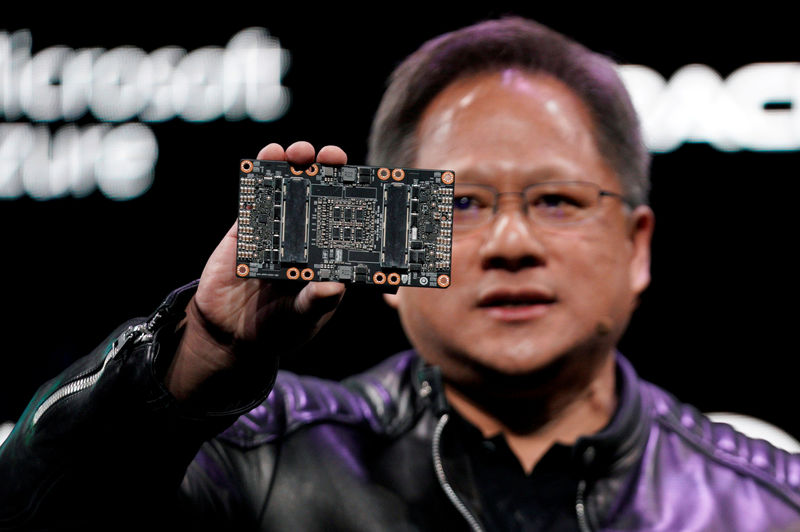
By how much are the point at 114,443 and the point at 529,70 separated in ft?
3.52

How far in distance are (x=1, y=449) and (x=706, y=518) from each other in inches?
49.9

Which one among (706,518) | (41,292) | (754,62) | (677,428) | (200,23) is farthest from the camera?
(41,292)

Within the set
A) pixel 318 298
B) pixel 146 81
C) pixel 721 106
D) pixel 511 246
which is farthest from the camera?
pixel 146 81

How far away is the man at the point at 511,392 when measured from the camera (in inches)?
58.6

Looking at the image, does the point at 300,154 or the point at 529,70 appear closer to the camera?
the point at 300,154

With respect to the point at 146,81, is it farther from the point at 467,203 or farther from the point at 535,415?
the point at 535,415

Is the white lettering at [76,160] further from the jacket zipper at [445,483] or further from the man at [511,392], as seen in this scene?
the jacket zipper at [445,483]

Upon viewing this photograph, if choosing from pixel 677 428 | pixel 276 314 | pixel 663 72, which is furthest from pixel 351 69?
pixel 276 314

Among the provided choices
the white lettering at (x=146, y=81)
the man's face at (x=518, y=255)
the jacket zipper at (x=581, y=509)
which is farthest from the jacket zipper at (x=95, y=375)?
the white lettering at (x=146, y=81)

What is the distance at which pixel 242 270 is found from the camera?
3.58ft

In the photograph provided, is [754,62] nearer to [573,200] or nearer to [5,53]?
[573,200]

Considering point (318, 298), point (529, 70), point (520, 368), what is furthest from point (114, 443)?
point (529, 70)

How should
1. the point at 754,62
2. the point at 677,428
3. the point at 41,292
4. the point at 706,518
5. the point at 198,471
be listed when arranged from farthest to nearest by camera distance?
the point at 41,292
the point at 754,62
the point at 677,428
the point at 706,518
the point at 198,471

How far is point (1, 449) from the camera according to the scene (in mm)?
1197
